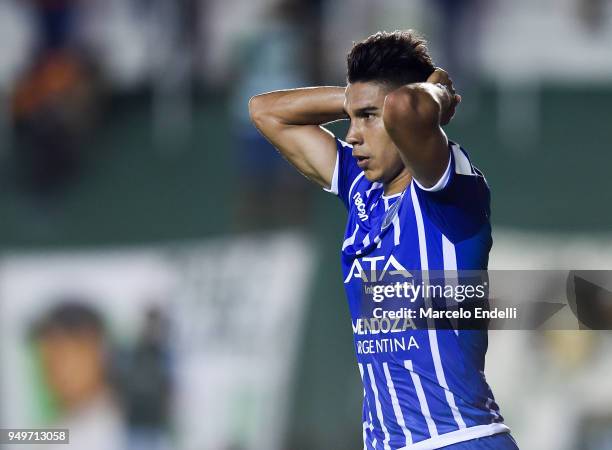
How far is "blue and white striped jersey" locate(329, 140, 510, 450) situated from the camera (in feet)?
10.8

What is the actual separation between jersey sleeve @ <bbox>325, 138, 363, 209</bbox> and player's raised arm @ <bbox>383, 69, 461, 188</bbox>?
0.80 m

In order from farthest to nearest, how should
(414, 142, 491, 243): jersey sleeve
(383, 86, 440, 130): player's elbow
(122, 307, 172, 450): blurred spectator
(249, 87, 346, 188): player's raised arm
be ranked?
(122, 307, 172, 450): blurred spectator, (249, 87, 346, 188): player's raised arm, (414, 142, 491, 243): jersey sleeve, (383, 86, 440, 130): player's elbow

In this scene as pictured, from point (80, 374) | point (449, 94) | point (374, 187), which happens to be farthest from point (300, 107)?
point (80, 374)

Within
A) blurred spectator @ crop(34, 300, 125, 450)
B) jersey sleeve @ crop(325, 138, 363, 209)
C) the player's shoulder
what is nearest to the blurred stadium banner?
blurred spectator @ crop(34, 300, 125, 450)

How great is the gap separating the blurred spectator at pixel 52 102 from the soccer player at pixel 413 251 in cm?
714

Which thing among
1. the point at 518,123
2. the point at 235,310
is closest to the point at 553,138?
the point at 518,123

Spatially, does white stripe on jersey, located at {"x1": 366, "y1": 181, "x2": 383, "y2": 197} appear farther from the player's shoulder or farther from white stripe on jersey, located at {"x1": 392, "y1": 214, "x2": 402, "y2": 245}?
the player's shoulder

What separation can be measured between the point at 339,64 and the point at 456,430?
696 cm

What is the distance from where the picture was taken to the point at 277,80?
375 inches

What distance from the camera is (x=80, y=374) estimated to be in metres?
9.44

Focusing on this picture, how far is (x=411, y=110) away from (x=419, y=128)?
6cm

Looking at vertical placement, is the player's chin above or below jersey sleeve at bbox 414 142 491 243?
above

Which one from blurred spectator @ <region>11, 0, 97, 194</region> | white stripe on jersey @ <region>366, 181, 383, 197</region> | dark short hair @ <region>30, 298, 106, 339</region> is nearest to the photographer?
white stripe on jersey @ <region>366, 181, 383, 197</region>

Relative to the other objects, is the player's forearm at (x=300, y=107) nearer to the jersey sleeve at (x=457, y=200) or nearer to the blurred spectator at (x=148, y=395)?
the jersey sleeve at (x=457, y=200)
